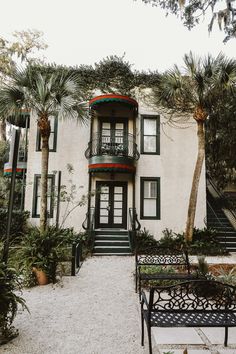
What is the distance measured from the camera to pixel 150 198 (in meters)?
11.1

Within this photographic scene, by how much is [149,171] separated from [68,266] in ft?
19.9

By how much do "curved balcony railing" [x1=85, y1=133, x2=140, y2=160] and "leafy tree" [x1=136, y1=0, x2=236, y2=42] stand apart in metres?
5.17

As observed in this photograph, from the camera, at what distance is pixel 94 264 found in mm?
7586

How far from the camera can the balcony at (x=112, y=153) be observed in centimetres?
1025

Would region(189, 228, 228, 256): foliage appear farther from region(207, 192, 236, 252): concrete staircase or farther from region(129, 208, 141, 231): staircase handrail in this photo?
region(129, 208, 141, 231): staircase handrail

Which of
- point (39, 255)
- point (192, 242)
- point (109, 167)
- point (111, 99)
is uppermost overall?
point (111, 99)

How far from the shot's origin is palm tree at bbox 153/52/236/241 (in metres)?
8.95

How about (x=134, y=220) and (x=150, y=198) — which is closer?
(x=134, y=220)

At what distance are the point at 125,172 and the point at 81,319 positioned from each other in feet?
24.2

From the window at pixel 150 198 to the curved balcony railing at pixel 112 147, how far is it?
4.58 ft

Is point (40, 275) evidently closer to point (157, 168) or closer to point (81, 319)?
point (81, 319)

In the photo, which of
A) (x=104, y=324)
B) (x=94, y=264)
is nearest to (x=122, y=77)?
(x=94, y=264)

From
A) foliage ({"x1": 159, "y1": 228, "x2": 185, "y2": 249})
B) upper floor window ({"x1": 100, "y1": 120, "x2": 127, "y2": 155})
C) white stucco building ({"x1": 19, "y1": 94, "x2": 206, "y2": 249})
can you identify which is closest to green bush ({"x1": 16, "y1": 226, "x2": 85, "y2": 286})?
white stucco building ({"x1": 19, "y1": 94, "x2": 206, "y2": 249})

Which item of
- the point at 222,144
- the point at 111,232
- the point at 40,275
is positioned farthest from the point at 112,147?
the point at 222,144
